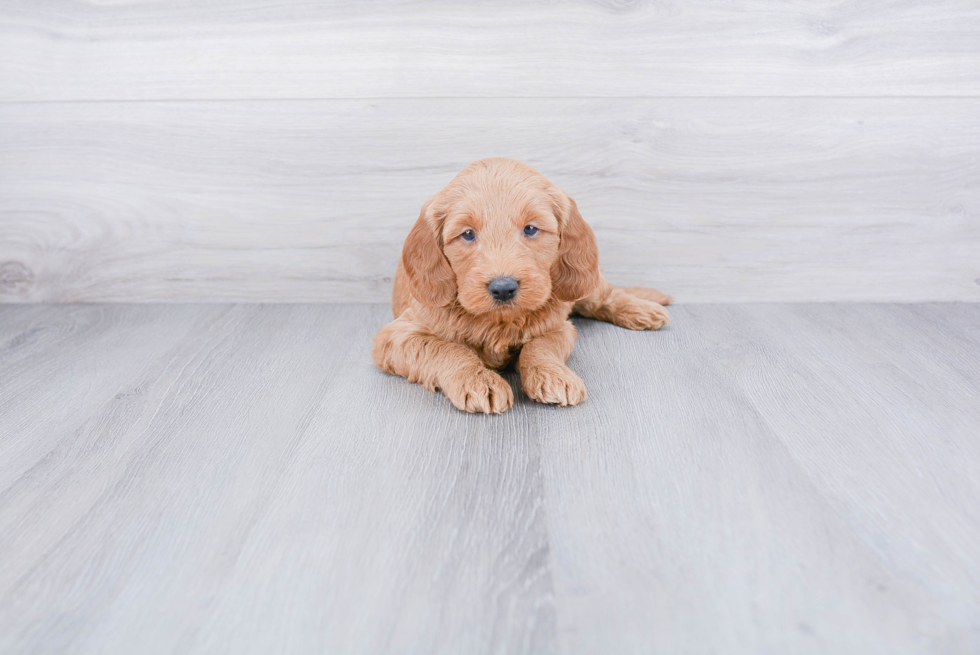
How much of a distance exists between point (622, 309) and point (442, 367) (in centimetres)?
78

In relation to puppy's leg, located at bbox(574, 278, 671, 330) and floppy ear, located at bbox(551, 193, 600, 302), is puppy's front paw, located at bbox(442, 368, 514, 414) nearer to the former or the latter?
floppy ear, located at bbox(551, 193, 600, 302)

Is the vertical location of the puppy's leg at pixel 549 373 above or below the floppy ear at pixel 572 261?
below

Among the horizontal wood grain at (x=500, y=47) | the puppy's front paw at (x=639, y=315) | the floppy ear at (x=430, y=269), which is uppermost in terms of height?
the horizontal wood grain at (x=500, y=47)

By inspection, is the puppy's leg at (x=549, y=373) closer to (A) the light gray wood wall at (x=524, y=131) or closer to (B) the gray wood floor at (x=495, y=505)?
(B) the gray wood floor at (x=495, y=505)

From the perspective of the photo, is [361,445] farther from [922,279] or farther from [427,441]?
[922,279]

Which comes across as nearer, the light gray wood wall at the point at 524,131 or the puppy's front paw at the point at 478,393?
the puppy's front paw at the point at 478,393

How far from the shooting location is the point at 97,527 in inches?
46.6

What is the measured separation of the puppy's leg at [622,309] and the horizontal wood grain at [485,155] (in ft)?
0.71

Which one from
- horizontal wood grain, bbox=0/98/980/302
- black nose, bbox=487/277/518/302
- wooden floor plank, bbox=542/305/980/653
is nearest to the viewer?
wooden floor plank, bbox=542/305/980/653

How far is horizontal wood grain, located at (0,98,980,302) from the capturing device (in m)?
2.29

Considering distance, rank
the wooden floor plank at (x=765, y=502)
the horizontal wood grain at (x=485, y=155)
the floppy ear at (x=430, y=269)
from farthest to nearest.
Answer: the horizontal wood grain at (x=485, y=155), the floppy ear at (x=430, y=269), the wooden floor plank at (x=765, y=502)

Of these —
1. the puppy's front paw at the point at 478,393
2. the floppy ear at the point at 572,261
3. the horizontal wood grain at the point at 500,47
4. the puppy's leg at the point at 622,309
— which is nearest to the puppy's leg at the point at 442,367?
the puppy's front paw at the point at 478,393

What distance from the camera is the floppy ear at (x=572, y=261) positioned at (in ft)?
5.76

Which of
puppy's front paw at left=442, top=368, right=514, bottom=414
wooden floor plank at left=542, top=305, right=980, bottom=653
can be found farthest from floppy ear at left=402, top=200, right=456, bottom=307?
wooden floor plank at left=542, top=305, right=980, bottom=653
